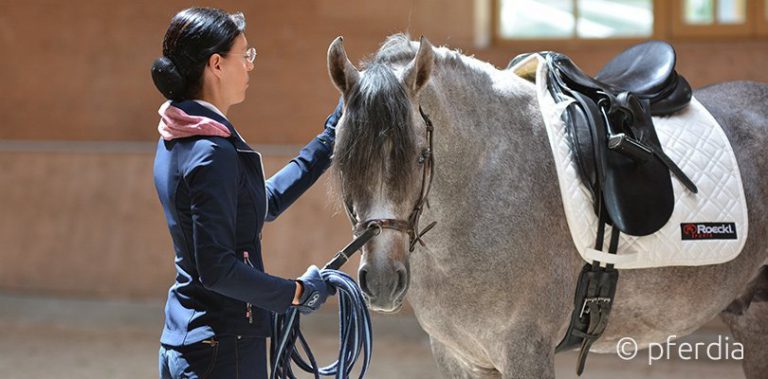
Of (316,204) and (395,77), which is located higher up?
(395,77)

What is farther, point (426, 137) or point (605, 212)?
point (605, 212)

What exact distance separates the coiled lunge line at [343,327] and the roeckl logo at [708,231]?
0.98 metres

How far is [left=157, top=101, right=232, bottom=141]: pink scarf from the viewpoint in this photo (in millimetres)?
1918

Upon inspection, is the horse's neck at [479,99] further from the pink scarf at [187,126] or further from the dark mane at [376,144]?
the pink scarf at [187,126]

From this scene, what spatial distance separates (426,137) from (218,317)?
61 centimetres

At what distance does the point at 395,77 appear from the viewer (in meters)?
2.13

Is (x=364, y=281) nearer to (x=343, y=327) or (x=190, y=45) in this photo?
(x=343, y=327)

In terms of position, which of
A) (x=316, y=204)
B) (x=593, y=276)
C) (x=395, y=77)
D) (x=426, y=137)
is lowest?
(x=316, y=204)

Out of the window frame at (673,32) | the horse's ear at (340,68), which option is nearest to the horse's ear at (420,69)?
the horse's ear at (340,68)

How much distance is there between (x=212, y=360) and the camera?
1919 mm

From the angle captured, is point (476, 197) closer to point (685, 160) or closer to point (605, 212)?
point (605, 212)

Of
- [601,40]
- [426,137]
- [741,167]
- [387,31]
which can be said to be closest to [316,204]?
[387,31]

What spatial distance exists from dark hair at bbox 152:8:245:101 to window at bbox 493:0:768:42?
4.13 meters

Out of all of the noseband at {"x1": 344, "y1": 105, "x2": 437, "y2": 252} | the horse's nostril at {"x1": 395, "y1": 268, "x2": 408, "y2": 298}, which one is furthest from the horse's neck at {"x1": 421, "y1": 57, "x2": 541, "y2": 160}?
the horse's nostril at {"x1": 395, "y1": 268, "x2": 408, "y2": 298}
